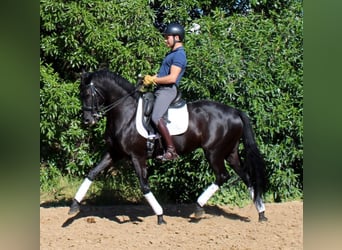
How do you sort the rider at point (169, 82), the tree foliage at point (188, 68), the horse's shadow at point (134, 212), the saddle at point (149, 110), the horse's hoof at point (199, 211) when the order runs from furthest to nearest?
the tree foliage at point (188, 68), the horse's shadow at point (134, 212), the horse's hoof at point (199, 211), the saddle at point (149, 110), the rider at point (169, 82)

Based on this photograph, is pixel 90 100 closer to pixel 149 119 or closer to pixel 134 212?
pixel 149 119

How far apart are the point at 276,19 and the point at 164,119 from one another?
3436 millimetres

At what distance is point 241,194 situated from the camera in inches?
316

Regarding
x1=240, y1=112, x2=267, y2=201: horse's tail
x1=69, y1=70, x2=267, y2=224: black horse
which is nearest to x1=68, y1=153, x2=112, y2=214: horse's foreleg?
x1=69, y1=70, x2=267, y2=224: black horse

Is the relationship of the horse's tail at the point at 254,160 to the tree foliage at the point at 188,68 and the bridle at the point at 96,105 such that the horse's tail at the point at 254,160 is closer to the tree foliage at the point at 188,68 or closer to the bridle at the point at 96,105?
the tree foliage at the point at 188,68

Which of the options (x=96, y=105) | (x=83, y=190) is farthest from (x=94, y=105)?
(x=83, y=190)

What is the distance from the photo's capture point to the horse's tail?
20.7 feet

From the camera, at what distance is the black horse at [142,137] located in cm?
605

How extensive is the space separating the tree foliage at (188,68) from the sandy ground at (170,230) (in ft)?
2.74

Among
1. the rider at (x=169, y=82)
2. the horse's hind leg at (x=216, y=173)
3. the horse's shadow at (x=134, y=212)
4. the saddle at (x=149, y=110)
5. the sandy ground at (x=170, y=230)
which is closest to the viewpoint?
the sandy ground at (x=170, y=230)

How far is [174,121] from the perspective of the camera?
239 inches

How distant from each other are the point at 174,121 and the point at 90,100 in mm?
1098

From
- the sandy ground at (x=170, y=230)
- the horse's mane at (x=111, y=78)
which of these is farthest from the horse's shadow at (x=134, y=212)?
the horse's mane at (x=111, y=78)

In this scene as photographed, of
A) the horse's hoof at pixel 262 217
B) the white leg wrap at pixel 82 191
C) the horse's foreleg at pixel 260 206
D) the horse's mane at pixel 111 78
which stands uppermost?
the horse's mane at pixel 111 78
